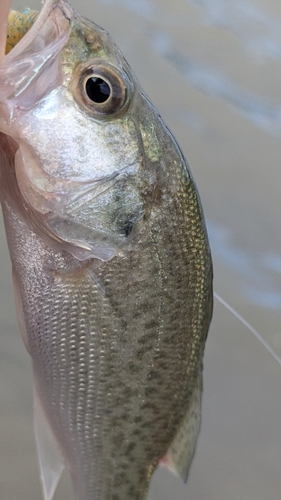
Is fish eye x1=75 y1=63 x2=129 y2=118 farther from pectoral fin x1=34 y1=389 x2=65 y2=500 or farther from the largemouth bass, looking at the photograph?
pectoral fin x1=34 y1=389 x2=65 y2=500

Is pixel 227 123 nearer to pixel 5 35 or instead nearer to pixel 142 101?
pixel 142 101

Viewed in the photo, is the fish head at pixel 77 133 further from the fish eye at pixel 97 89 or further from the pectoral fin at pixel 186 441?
the pectoral fin at pixel 186 441

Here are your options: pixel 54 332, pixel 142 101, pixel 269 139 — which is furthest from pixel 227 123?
pixel 54 332

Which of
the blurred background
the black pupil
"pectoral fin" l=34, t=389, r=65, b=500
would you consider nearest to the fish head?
the black pupil

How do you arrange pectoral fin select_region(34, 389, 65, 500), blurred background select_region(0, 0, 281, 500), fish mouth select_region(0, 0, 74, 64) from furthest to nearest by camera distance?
blurred background select_region(0, 0, 281, 500) → pectoral fin select_region(34, 389, 65, 500) → fish mouth select_region(0, 0, 74, 64)

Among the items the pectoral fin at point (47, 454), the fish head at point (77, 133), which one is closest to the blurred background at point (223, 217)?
the pectoral fin at point (47, 454)
